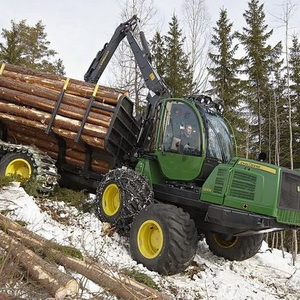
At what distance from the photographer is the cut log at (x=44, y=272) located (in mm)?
3234

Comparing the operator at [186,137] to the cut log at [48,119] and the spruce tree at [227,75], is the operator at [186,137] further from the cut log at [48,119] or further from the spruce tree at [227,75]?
the spruce tree at [227,75]

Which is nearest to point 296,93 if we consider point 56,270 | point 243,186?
point 243,186

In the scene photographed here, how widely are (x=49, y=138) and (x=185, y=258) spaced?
14.0 feet

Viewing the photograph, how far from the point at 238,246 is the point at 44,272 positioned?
4876 mm

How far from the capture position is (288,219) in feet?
18.5

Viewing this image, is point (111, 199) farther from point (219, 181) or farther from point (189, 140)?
point (219, 181)

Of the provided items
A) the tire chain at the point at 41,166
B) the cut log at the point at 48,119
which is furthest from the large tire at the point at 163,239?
the tire chain at the point at 41,166

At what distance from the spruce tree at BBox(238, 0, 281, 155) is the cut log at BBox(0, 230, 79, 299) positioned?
65.4ft

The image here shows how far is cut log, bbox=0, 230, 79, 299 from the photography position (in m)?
3.23

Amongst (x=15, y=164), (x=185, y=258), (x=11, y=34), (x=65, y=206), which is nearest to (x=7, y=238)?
(x=185, y=258)

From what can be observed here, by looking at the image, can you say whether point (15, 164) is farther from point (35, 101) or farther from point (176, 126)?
point (176, 126)

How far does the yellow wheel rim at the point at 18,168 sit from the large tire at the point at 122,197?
6.00ft

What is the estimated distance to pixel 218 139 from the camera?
6.73 meters

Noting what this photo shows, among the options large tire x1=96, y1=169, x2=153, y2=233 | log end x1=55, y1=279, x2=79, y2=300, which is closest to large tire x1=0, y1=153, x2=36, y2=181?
large tire x1=96, y1=169, x2=153, y2=233
